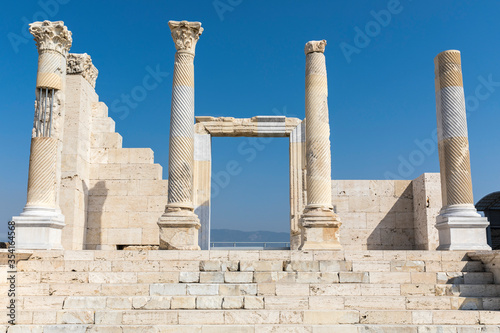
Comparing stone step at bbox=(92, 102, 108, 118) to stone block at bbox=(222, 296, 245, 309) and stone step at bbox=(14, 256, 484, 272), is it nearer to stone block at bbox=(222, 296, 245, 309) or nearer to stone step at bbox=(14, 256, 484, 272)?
stone step at bbox=(14, 256, 484, 272)

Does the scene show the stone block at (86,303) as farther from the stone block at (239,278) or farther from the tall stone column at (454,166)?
the tall stone column at (454,166)

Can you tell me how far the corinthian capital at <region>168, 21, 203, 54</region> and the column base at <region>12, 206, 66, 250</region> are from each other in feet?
23.5

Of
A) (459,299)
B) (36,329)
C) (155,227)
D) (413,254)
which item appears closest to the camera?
(36,329)

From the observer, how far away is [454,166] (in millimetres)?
15836

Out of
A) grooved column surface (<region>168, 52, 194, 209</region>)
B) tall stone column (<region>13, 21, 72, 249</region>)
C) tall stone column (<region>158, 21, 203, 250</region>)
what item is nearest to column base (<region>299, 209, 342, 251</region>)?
tall stone column (<region>158, 21, 203, 250</region>)

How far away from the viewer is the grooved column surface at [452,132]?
1580cm

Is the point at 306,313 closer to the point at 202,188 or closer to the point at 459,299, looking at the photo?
the point at 459,299

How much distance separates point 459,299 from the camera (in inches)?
441

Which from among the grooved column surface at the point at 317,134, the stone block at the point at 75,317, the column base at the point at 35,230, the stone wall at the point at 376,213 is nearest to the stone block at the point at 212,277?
Result: the stone block at the point at 75,317

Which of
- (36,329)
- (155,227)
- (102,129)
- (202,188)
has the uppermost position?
(102,129)

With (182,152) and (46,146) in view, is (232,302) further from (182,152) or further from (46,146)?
(46,146)

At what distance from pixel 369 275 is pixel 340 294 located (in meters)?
0.94

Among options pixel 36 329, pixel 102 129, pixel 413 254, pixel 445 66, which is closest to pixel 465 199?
pixel 413 254

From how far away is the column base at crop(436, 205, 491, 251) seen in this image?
15219mm
